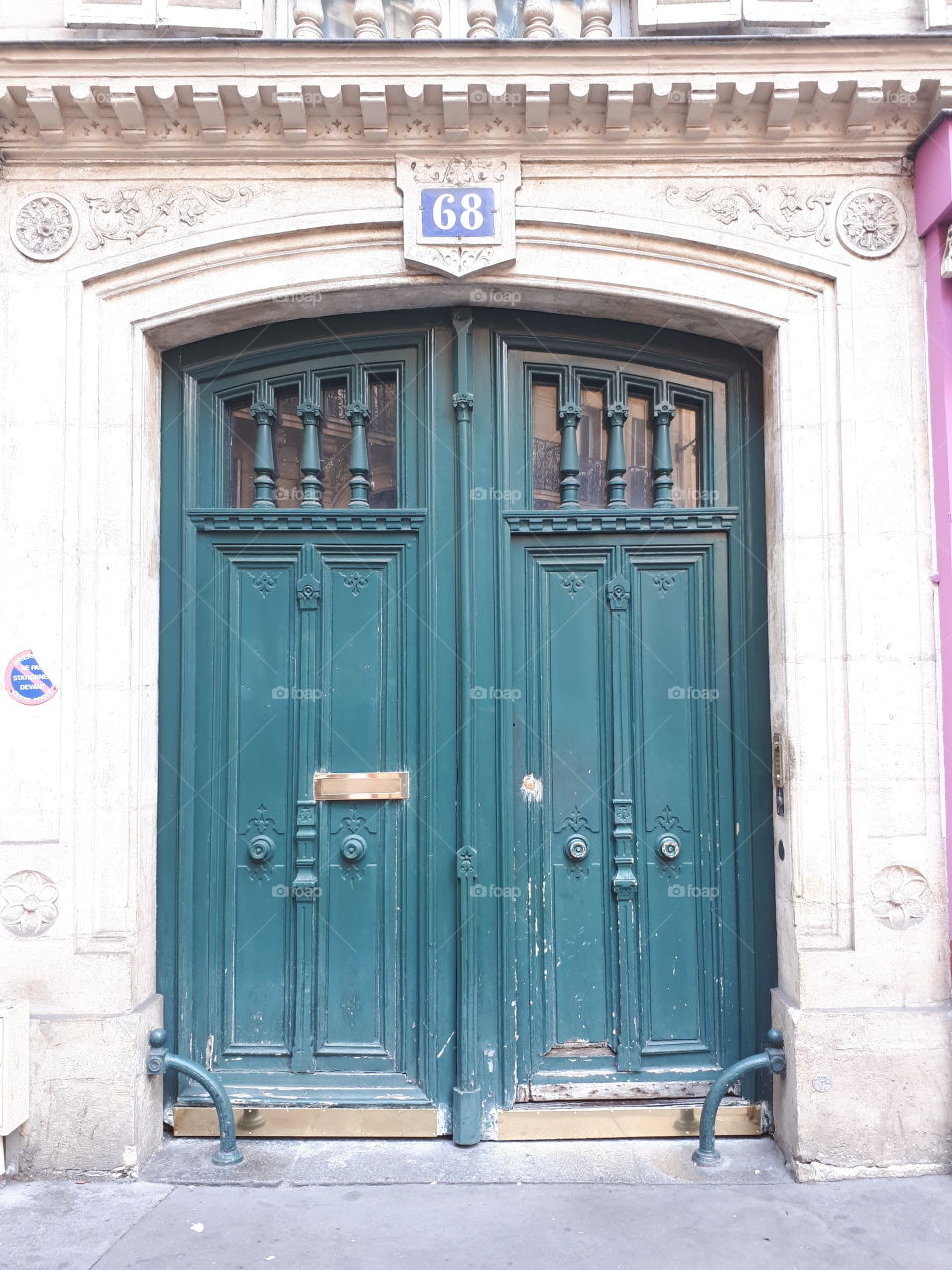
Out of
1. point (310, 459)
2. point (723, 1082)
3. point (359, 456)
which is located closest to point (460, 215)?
point (359, 456)

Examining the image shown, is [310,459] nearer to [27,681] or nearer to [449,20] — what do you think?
[27,681]

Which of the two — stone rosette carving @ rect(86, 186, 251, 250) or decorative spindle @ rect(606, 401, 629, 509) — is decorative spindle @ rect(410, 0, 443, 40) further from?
decorative spindle @ rect(606, 401, 629, 509)

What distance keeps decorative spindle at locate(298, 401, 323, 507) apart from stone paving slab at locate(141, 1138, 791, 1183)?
10.3ft

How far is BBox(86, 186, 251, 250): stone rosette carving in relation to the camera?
4402mm

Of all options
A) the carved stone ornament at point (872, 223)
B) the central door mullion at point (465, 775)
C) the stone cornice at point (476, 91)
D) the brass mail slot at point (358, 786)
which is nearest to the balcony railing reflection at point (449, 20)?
the stone cornice at point (476, 91)

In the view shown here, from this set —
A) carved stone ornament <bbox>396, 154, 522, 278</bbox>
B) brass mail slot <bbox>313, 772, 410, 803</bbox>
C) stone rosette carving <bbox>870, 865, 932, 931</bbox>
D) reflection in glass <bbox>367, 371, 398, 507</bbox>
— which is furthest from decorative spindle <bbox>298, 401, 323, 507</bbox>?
stone rosette carving <bbox>870, 865, 932, 931</bbox>

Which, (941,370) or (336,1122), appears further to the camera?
(336,1122)

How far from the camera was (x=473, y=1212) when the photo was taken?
150 inches

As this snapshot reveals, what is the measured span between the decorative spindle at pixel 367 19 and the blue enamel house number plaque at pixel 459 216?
0.79 metres

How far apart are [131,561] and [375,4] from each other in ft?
9.48

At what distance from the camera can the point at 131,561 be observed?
14.4ft

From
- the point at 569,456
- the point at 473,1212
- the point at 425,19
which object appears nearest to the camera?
the point at 473,1212

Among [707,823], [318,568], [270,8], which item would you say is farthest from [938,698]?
[270,8]

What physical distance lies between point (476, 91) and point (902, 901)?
13.8 feet
